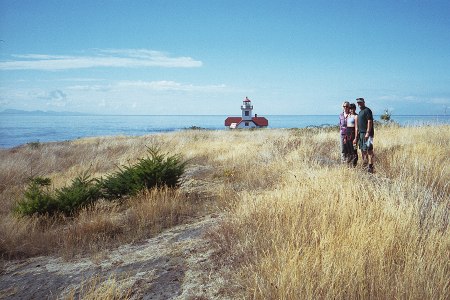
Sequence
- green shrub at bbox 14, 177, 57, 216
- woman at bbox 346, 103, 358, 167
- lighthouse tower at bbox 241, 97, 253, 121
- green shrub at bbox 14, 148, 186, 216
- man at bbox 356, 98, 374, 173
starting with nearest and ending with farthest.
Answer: green shrub at bbox 14, 177, 57, 216, green shrub at bbox 14, 148, 186, 216, man at bbox 356, 98, 374, 173, woman at bbox 346, 103, 358, 167, lighthouse tower at bbox 241, 97, 253, 121

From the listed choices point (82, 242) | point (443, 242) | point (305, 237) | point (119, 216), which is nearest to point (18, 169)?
point (119, 216)

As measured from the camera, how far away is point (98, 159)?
16766 mm

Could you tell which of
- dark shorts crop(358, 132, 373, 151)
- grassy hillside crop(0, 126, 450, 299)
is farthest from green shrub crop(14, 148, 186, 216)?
dark shorts crop(358, 132, 373, 151)

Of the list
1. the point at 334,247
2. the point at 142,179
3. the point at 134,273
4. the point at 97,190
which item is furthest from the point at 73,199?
the point at 334,247

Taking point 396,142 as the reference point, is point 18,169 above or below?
below

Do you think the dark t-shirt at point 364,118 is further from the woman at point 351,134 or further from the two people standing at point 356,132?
the woman at point 351,134

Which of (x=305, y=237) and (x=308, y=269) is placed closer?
(x=308, y=269)

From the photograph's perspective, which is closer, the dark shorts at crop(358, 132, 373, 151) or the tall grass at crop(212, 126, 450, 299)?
the tall grass at crop(212, 126, 450, 299)

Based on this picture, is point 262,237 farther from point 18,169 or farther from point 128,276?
point 18,169

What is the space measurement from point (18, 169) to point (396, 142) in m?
16.0

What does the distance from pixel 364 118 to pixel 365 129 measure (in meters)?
0.33

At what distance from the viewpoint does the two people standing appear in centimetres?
889

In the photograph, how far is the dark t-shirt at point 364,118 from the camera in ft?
29.4

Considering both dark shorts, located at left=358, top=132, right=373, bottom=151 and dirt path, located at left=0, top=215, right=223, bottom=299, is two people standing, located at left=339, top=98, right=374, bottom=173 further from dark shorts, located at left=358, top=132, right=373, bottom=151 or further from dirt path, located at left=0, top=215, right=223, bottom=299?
dirt path, located at left=0, top=215, right=223, bottom=299
